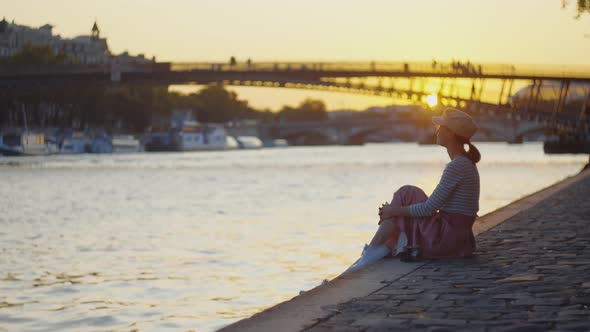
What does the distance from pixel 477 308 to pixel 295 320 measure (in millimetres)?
1149

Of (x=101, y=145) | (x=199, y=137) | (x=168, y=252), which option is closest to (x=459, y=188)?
(x=168, y=252)

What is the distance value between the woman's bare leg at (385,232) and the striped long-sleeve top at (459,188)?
0.36m

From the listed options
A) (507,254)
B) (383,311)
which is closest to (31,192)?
(507,254)

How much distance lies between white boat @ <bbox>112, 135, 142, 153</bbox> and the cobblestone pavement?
9942 cm

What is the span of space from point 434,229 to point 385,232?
1.28 ft

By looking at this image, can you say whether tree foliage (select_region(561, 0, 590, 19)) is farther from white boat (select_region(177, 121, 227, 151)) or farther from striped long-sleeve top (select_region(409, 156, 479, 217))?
white boat (select_region(177, 121, 227, 151))

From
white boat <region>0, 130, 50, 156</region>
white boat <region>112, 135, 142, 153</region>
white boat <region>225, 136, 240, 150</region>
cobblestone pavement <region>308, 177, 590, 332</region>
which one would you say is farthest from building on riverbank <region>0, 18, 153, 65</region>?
cobblestone pavement <region>308, 177, 590, 332</region>

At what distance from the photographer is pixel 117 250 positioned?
15984 millimetres

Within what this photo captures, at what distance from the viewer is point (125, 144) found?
111m

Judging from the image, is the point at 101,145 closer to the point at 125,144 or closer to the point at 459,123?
the point at 125,144

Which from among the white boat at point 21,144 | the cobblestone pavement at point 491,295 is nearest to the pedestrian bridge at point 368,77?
the white boat at point 21,144

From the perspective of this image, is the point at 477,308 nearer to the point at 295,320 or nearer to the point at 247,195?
the point at 295,320

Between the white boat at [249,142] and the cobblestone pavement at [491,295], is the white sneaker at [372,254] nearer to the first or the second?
the cobblestone pavement at [491,295]

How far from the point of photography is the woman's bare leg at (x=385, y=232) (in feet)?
30.0
